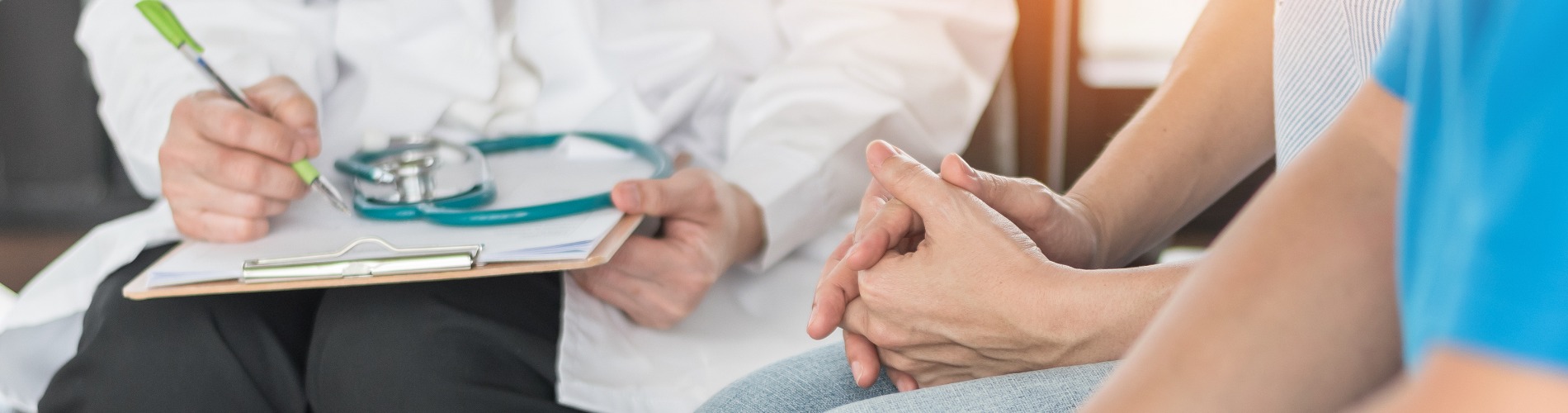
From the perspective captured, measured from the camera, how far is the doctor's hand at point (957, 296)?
62 cm

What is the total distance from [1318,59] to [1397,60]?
0.31m

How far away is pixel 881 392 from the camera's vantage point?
681mm

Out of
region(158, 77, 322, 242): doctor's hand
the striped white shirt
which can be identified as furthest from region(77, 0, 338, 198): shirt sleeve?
the striped white shirt

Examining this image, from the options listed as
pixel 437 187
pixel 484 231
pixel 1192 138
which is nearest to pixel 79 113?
pixel 437 187

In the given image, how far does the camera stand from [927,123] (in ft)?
3.61

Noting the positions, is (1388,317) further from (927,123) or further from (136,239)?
(136,239)

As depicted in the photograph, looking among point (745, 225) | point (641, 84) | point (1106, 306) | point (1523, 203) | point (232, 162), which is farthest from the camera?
point (641, 84)

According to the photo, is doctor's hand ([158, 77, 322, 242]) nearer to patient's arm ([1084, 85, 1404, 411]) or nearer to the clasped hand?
the clasped hand

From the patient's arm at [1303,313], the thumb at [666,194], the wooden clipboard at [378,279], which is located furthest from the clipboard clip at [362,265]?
the patient's arm at [1303,313]

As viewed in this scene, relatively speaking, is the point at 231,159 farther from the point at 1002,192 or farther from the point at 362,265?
the point at 1002,192

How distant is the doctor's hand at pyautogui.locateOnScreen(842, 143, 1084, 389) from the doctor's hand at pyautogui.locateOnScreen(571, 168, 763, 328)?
0.21 meters

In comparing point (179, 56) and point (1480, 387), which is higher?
A: point (1480, 387)

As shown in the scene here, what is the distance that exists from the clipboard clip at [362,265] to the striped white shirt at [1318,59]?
488 mm

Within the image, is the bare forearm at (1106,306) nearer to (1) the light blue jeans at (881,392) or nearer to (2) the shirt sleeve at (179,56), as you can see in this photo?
(1) the light blue jeans at (881,392)
